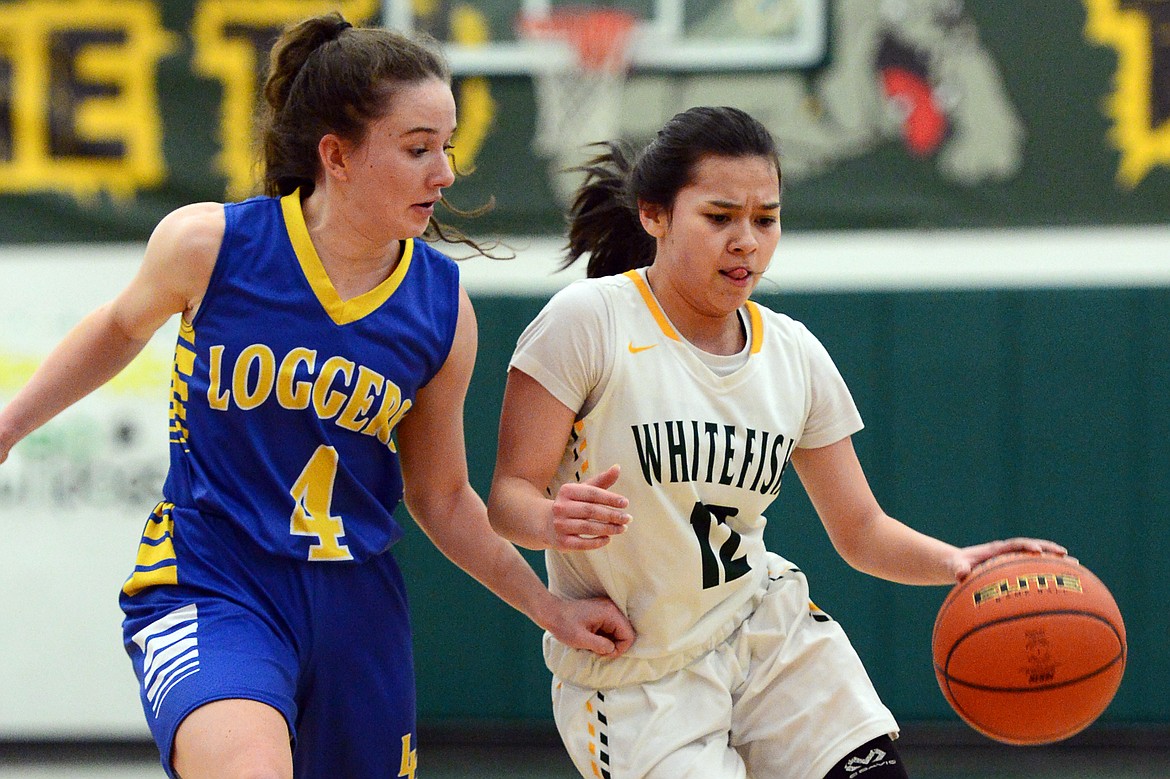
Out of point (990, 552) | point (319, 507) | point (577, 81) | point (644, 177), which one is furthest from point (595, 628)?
point (577, 81)

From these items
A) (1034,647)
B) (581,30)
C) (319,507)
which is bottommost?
(1034,647)

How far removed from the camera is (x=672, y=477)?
2547 millimetres

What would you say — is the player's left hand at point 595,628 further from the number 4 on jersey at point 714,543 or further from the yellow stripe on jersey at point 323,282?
the yellow stripe on jersey at point 323,282

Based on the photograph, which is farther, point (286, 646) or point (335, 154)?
point (335, 154)

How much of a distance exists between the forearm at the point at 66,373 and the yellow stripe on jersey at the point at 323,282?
0.40m

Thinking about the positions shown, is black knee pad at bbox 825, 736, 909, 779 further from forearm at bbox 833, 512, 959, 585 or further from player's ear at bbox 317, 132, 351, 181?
player's ear at bbox 317, 132, 351, 181

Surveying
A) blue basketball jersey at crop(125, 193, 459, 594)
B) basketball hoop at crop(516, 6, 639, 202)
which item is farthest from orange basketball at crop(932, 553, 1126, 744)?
basketball hoop at crop(516, 6, 639, 202)

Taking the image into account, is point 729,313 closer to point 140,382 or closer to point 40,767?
point 140,382

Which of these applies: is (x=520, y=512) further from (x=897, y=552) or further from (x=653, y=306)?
(x=897, y=552)

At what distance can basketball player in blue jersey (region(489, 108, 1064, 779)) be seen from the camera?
100 inches

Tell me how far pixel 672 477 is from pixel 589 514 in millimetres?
313

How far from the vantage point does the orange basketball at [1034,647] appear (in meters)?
2.54

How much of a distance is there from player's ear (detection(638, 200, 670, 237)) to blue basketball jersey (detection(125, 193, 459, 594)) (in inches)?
19.7

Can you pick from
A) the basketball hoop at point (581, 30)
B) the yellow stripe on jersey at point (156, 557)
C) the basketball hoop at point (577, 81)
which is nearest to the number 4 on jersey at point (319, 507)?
the yellow stripe on jersey at point (156, 557)
